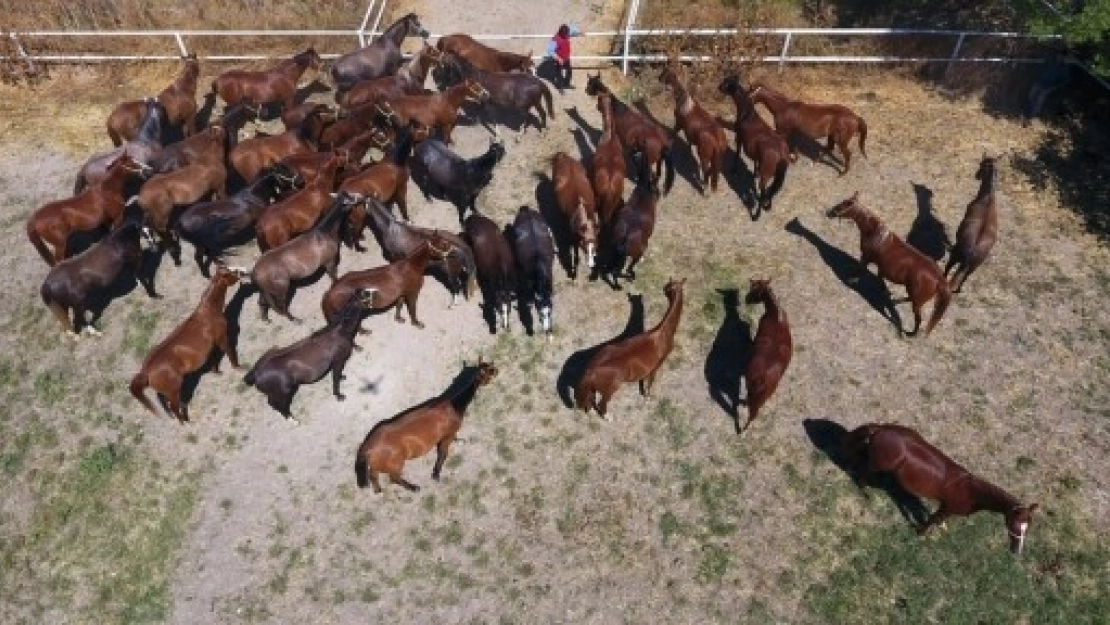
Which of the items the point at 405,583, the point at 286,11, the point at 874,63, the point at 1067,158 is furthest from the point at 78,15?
the point at 1067,158

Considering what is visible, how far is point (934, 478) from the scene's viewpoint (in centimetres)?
923

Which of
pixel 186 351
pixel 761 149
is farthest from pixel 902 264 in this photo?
pixel 186 351

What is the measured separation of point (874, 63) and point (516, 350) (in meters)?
9.93

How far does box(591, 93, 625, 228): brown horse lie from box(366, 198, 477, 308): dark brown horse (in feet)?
7.56

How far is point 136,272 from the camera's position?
12.5 meters

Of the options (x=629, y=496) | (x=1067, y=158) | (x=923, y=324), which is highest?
(x=1067, y=158)

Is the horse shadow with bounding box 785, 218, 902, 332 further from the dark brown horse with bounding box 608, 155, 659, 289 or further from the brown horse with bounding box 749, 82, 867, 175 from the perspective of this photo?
the dark brown horse with bounding box 608, 155, 659, 289

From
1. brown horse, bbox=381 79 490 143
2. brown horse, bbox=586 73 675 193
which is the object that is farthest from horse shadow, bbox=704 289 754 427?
brown horse, bbox=381 79 490 143

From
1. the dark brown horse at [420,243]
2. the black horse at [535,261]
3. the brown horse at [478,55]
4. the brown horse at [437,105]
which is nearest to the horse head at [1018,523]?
the black horse at [535,261]

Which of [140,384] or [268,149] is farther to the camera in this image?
[268,149]

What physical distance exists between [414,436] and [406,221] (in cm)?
491

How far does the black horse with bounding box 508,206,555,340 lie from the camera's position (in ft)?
37.6

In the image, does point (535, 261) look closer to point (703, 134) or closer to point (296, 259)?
point (296, 259)

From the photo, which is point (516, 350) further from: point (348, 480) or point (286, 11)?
point (286, 11)
